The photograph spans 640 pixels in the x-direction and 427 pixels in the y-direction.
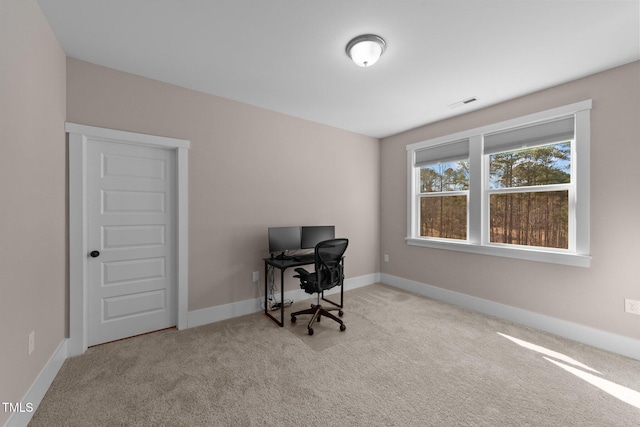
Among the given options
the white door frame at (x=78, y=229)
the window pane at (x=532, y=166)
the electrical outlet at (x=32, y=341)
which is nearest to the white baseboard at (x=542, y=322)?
the window pane at (x=532, y=166)

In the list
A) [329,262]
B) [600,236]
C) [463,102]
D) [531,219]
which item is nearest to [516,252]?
[531,219]

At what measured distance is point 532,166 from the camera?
9.97 feet

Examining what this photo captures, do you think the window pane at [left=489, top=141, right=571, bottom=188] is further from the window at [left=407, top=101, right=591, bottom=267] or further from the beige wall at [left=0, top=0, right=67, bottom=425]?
the beige wall at [left=0, top=0, right=67, bottom=425]

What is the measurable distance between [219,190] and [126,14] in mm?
1698

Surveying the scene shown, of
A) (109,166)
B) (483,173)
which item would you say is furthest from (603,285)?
(109,166)

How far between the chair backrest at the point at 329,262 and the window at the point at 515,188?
1.74 metres

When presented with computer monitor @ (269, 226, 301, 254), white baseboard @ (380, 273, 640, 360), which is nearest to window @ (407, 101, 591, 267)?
white baseboard @ (380, 273, 640, 360)

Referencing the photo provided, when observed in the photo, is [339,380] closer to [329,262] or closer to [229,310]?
[329,262]

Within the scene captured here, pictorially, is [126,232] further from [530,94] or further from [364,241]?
[530,94]

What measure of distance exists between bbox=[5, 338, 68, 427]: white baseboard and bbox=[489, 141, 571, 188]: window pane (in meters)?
4.61

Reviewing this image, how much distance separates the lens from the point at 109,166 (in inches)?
99.5

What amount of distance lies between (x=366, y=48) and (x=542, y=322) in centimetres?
334

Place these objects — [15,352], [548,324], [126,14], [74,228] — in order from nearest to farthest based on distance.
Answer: [15,352]
[126,14]
[74,228]
[548,324]

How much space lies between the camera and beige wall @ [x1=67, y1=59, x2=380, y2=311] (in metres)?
2.52
